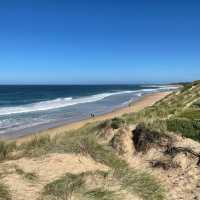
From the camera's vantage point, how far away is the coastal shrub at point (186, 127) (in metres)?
10.1

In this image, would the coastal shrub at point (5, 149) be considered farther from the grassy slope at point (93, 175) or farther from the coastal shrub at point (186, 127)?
the coastal shrub at point (186, 127)

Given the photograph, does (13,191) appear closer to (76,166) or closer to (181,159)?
(76,166)

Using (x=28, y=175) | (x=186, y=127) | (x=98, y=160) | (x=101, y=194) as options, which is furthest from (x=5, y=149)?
(x=186, y=127)

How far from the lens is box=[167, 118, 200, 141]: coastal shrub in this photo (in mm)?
10086

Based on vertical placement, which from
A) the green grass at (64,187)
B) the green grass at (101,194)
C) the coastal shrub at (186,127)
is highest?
the coastal shrub at (186,127)

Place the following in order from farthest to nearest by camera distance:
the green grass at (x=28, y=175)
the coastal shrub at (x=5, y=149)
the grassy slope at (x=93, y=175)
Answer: the coastal shrub at (x=5, y=149) → the green grass at (x=28, y=175) → the grassy slope at (x=93, y=175)

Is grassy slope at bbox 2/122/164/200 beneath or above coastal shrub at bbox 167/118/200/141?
beneath

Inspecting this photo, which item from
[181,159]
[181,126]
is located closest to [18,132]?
[181,126]

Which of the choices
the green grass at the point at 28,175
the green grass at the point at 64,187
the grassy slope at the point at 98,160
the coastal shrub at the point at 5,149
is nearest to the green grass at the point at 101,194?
the grassy slope at the point at 98,160

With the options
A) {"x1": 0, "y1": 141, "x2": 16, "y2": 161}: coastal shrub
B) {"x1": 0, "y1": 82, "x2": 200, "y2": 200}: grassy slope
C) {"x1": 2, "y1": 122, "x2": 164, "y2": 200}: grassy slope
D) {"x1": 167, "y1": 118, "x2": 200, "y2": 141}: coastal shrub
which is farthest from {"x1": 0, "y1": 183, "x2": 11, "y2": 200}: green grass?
{"x1": 167, "y1": 118, "x2": 200, "y2": 141}: coastal shrub

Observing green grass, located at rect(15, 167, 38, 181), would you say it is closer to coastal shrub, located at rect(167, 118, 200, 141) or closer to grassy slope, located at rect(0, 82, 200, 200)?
grassy slope, located at rect(0, 82, 200, 200)

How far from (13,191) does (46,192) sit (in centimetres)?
64

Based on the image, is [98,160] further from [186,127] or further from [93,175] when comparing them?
[186,127]

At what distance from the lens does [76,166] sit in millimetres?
8203
